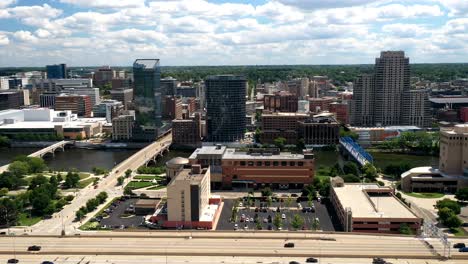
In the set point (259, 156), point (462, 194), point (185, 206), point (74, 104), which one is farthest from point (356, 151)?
point (74, 104)

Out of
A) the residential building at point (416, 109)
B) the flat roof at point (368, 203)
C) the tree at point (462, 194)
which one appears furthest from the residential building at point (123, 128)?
the tree at point (462, 194)

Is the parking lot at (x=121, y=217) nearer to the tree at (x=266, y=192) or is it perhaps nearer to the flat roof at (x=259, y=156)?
the tree at (x=266, y=192)

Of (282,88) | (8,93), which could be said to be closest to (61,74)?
(8,93)

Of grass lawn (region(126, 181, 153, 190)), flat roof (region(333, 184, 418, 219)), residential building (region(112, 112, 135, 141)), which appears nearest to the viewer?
flat roof (region(333, 184, 418, 219))

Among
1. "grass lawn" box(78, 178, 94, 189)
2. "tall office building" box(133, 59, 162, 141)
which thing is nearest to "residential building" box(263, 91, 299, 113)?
"tall office building" box(133, 59, 162, 141)

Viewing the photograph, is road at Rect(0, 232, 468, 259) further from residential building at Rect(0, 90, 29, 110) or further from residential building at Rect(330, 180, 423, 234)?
residential building at Rect(0, 90, 29, 110)

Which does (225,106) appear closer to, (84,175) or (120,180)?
(84,175)
